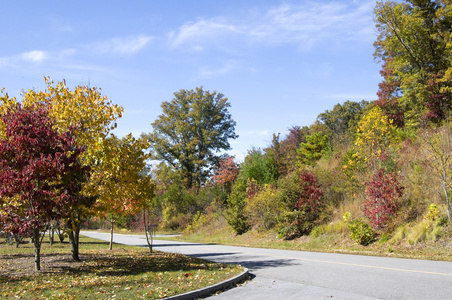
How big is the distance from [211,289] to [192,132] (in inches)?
1724

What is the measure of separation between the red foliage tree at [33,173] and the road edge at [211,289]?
520 centimetres

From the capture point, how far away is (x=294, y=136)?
3584cm

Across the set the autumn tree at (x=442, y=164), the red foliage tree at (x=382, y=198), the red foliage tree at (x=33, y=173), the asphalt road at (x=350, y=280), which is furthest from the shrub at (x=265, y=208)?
the red foliage tree at (x=33, y=173)

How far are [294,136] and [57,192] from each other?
28737 mm

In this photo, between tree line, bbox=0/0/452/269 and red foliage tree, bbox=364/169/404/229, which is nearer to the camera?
tree line, bbox=0/0/452/269

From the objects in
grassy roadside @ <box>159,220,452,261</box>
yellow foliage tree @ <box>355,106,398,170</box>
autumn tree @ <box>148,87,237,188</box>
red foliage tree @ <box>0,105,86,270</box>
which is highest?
autumn tree @ <box>148,87,237,188</box>

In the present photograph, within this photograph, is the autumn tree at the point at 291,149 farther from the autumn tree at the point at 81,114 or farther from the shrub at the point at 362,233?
the autumn tree at the point at 81,114

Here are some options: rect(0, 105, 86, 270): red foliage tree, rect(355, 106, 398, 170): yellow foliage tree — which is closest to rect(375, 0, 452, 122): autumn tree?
rect(355, 106, 398, 170): yellow foliage tree

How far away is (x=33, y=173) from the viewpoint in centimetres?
959

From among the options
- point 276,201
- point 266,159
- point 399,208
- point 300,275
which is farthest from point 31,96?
point 266,159

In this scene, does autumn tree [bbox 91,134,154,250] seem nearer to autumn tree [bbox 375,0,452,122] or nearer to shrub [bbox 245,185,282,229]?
shrub [bbox 245,185,282,229]

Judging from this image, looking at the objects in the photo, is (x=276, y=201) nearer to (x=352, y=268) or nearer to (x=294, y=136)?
(x=352, y=268)

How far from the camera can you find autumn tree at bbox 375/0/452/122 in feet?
79.9

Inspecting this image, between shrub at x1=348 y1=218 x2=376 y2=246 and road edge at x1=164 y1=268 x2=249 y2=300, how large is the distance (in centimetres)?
757
